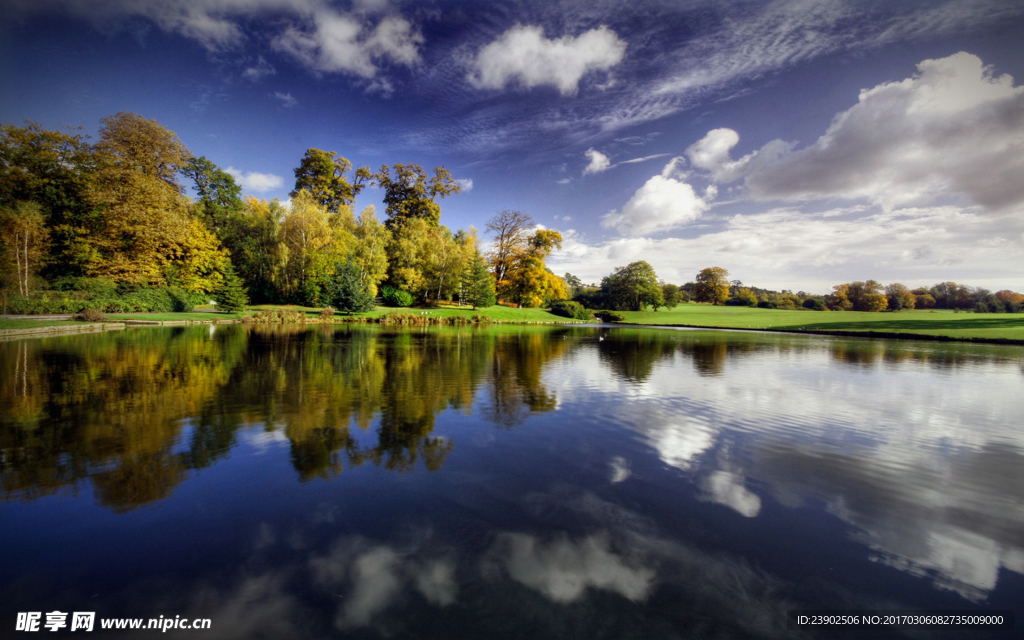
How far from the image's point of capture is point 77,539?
344cm

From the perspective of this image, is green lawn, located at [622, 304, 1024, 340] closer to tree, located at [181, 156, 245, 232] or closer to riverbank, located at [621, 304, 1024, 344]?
riverbank, located at [621, 304, 1024, 344]

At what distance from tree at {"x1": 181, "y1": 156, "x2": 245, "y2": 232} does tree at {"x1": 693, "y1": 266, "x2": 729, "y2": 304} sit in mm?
79790

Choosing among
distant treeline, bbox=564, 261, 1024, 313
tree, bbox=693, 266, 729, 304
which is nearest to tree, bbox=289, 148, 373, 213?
distant treeline, bbox=564, 261, 1024, 313

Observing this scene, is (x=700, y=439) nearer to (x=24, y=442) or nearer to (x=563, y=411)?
(x=563, y=411)

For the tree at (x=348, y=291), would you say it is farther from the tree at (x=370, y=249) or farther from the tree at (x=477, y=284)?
the tree at (x=477, y=284)

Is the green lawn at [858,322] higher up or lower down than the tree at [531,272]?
lower down

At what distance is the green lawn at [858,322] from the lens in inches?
1335

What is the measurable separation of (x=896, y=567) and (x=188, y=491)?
6.97m

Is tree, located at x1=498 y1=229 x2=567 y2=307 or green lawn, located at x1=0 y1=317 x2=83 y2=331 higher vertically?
tree, located at x1=498 y1=229 x2=567 y2=307

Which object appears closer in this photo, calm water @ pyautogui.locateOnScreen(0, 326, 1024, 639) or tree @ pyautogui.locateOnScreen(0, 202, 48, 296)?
calm water @ pyautogui.locateOnScreen(0, 326, 1024, 639)

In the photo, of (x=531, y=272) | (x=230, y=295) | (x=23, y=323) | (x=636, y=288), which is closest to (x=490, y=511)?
(x=23, y=323)

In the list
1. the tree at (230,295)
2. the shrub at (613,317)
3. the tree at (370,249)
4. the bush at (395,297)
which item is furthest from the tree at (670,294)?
the tree at (230,295)

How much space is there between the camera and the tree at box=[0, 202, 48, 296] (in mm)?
25047

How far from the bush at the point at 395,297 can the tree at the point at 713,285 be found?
61325mm
